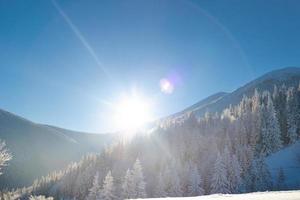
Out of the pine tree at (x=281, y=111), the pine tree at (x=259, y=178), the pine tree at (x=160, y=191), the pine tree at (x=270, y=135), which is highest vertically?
the pine tree at (x=281, y=111)

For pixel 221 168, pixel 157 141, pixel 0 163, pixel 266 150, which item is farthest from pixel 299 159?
pixel 0 163

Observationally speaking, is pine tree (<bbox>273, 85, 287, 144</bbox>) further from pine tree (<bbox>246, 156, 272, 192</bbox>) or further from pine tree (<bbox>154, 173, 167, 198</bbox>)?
pine tree (<bbox>154, 173, 167, 198</bbox>)

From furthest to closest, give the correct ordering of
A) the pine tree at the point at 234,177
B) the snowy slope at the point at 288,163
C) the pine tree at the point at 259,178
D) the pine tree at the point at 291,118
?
1. the pine tree at the point at 291,118
2. the snowy slope at the point at 288,163
3. the pine tree at the point at 259,178
4. the pine tree at the point at 234,177

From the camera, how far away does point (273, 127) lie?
122 meters

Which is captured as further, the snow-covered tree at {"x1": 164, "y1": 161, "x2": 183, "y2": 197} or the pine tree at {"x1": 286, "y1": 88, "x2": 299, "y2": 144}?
the pine tree at {"x1": 286, "y1": 88, "x2": 299, "y2": 144}

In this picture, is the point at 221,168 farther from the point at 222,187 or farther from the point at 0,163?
the point at 0,163

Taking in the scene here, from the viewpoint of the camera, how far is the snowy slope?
9944 centimetres

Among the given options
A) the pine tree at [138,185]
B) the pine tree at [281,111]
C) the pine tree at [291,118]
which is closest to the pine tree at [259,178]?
the pine tree at [291,118]

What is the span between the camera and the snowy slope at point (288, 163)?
99438 mm

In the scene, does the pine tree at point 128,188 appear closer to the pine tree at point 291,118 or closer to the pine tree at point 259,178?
the pine tree at point 259,178

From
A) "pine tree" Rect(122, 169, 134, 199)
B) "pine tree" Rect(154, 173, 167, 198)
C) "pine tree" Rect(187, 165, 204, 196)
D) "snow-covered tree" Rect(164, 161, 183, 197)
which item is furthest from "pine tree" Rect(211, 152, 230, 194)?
"pine tree" Rect(122, 169, 134, 199)

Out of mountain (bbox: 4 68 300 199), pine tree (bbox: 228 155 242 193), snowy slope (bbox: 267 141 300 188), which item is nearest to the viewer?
pine tree (bbox: 228 155 242 193)

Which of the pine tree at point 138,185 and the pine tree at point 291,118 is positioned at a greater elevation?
the pine tree at point 291,118

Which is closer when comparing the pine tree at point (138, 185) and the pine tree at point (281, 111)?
the pine tree at point (138, 185)
